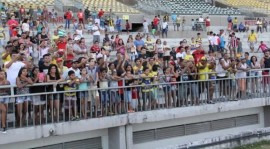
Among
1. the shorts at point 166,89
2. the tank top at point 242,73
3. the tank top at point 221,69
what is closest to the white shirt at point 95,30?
the tank top at point 221,69

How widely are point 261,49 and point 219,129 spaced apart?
Result: 413 inches

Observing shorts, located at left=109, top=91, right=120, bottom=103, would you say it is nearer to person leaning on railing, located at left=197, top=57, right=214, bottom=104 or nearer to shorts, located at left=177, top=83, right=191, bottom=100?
shorts, located at left=177, top=83, right=191, bottom=100

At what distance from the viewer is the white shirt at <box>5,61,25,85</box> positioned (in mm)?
10102

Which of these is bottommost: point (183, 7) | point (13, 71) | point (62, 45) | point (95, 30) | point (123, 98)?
point (123, 98)

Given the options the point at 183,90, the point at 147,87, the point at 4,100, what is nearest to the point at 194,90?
the point at 183,90

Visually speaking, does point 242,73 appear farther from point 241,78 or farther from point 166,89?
point 166,89

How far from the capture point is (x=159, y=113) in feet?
40.5

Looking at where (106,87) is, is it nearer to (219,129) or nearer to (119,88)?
(119,88)

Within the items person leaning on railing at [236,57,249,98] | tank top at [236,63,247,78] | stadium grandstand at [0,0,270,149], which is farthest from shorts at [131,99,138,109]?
tank top at [236,63,247,78]

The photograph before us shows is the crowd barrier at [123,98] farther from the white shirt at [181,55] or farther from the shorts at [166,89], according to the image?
the white shirt at [181,55]

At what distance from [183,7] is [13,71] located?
1102 inches

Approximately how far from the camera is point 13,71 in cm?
1019

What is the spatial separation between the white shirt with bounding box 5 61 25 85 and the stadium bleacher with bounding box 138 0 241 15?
945 inches

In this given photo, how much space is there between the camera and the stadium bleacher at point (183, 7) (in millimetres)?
34406
